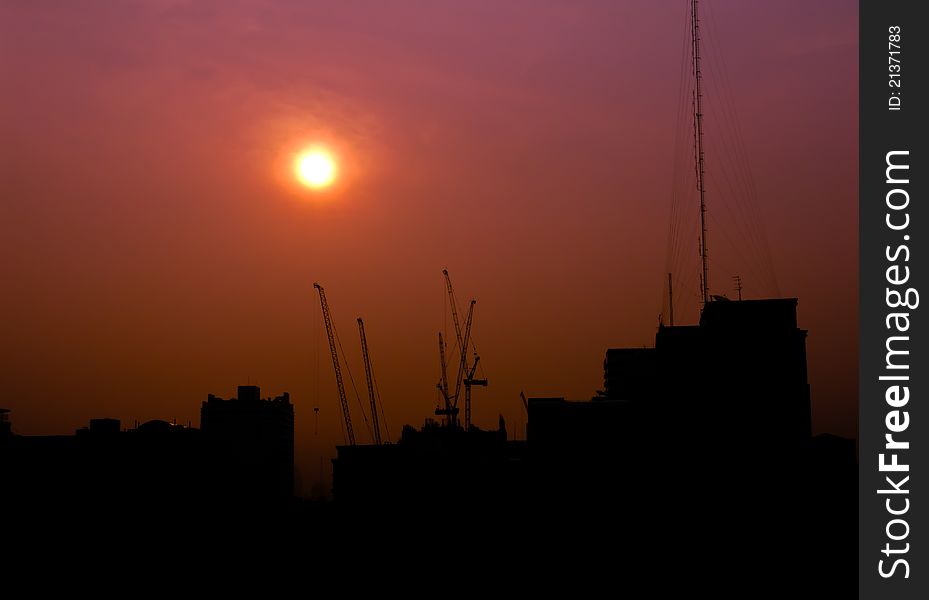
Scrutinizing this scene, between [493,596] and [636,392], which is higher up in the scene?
[636,392]

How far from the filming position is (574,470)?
172000 millimetres

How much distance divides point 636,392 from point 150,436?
8747cm

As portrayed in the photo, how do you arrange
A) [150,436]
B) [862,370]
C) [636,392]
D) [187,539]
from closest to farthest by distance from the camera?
[862,370]
[187,539]
[150,436]
[636,392]

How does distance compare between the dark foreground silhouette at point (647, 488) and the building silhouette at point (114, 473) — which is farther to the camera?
the building silhouette at point (114, 473)

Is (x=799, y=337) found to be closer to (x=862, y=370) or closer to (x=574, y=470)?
(x=574, y=470)

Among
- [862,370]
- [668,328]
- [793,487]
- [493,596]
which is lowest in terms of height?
[493,596]

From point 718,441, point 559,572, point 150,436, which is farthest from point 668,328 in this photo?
point 150,436

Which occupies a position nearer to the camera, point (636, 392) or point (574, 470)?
point (574, 470)

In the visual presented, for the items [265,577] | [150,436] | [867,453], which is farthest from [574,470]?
[867,453]

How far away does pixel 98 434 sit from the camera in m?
182

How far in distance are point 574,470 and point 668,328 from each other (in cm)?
2836

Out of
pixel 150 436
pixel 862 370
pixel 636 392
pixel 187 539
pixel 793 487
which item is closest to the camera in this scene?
pixel 862 370

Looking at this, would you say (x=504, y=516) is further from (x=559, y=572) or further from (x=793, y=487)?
(x=793, y=487)

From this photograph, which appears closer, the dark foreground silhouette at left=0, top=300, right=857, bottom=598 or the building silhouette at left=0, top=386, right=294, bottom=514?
the dark foreground silhouette at left=0, top=300, right=857, bottom=598
